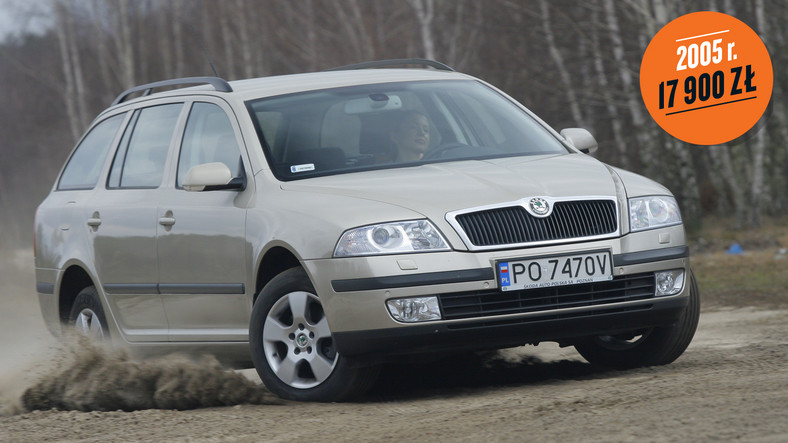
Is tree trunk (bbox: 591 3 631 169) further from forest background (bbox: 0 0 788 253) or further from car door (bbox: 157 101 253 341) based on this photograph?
car door (bbox: 157 101 253 341)

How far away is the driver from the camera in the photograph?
6484 millimetres

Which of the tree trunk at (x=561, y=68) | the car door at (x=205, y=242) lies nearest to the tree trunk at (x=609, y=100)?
the tree trunk at (x=561, y=68)

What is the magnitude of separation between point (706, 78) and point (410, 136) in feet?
40.3

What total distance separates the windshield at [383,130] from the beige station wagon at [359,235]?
12 mm

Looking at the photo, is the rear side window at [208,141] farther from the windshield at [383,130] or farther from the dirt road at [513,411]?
the dirt road at [513,411]

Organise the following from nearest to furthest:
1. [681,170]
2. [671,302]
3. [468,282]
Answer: [468,282] → [671,302] → [681,170]

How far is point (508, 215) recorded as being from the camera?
558 centimetres

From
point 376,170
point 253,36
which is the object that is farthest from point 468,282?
point 253,36

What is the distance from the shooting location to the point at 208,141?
6.93 meters

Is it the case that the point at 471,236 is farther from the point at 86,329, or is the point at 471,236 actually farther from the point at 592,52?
the point at 592,52

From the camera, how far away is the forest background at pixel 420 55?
67.5 ft

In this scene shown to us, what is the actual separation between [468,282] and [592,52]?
16203 millimetres

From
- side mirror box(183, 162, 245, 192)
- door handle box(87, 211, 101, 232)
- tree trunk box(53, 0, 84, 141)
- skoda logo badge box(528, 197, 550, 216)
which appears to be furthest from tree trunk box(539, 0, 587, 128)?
tree trunk box(53, 0, 84, 141)

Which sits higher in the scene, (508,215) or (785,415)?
(508,215)
